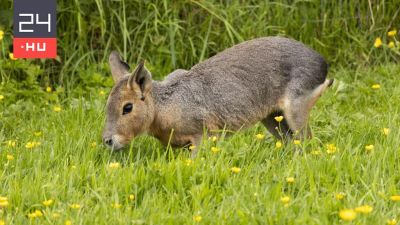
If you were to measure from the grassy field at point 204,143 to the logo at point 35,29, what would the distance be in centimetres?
11

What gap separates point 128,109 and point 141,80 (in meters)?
0.20

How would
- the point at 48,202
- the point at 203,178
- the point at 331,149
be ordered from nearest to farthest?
the point at 48,202 < the point at 203,178 < the point at 331,149

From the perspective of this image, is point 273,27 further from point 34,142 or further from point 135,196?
point 135,196

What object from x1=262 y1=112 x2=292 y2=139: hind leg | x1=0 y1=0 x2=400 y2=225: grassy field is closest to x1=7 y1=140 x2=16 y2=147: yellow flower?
x1=0 y1=0 x2=400 y2=225: grassy field

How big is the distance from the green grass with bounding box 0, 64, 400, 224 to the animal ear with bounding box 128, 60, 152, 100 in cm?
38

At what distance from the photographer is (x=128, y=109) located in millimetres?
5496

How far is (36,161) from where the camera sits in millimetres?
5227

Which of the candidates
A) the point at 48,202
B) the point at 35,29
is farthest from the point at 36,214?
the point at 35,29

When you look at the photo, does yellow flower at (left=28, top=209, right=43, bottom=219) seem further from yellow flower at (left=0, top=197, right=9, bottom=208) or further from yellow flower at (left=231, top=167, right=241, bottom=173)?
yellow flower at (left=231, top=167, right=241, bottom=173)

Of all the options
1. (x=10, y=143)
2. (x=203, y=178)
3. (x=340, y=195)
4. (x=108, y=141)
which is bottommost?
(x=10, y=143)

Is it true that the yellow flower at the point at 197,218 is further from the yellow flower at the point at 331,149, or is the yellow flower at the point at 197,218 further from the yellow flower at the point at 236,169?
the yellow flower at the point at 331,149

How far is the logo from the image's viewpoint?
7363 mm

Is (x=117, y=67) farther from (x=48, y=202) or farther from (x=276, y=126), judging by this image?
(x=48, y=202)

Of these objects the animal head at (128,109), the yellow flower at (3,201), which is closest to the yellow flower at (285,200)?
the yellow flower at (3,201)
